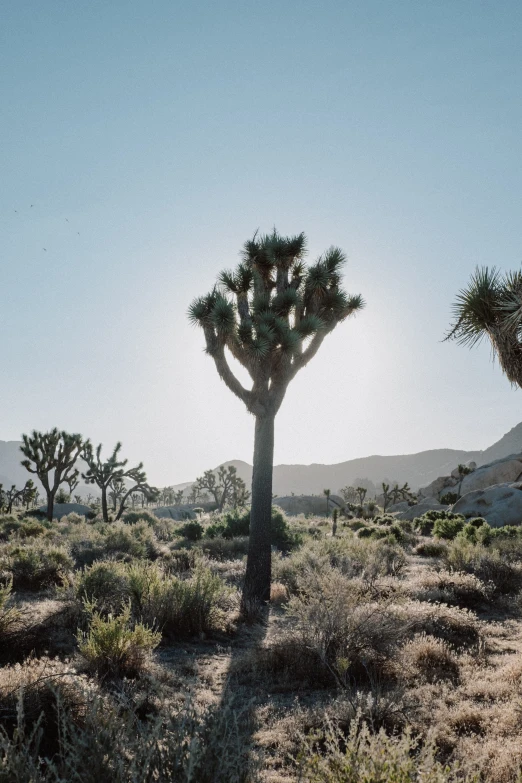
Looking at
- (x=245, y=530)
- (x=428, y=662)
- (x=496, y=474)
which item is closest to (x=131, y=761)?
(x=428, y=662)

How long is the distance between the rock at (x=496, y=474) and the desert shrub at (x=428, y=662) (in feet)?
136

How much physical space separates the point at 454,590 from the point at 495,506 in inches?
779

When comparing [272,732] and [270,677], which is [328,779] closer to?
[272,732]

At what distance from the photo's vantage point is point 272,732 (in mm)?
4340

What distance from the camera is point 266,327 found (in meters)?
10.8

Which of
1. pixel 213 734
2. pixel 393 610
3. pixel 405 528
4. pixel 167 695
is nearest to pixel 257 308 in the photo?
pixel 393 610

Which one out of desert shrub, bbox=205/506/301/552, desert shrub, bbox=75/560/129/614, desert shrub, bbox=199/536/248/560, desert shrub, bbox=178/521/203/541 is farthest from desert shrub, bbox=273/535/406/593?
desert shrub, bbox=178/521/203/541

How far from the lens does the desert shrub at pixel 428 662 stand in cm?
543

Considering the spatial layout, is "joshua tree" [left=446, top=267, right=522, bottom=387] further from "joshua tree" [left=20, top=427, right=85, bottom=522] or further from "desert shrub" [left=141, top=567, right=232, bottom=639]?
"joshua tree" [left=20, top=427, right=85, bottom=522]

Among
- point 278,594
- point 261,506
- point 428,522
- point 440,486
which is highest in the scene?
point 261,506

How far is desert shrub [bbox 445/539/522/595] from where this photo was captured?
10055 millimetres

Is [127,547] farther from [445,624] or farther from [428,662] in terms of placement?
[428,662]

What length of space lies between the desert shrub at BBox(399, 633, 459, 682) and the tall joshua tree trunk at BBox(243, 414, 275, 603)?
15.5ft

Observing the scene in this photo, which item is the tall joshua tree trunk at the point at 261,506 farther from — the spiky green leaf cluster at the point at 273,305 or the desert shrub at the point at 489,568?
the desert shrub at the point at 489,568
